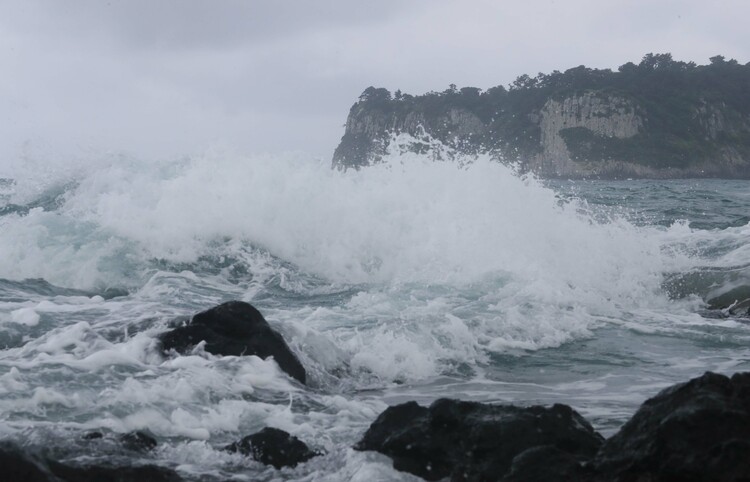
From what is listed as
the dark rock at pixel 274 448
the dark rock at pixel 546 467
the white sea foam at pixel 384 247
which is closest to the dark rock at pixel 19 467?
the dark rock at pixel 274 448

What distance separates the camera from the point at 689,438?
10.4 feet

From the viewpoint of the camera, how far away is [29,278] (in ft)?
34.8

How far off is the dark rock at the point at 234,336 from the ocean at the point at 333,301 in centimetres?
15

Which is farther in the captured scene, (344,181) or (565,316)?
(344,181)

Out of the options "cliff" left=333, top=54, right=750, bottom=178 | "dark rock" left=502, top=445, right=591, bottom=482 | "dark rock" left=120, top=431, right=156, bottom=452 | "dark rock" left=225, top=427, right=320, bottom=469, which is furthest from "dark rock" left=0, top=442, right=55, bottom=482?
"cliff" left=333, top=54, right=750, bottom=178

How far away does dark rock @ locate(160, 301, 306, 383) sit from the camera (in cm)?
605

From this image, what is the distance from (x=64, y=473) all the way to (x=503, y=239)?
30.5 ft

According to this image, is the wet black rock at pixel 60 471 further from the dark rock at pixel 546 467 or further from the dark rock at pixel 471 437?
the dark rock at pixel 546 467

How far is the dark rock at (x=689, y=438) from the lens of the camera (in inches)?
119

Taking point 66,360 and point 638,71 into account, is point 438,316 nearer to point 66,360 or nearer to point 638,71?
point 66,360

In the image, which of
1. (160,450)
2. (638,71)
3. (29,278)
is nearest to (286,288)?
(29,278)

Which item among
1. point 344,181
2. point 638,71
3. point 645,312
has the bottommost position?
point 645,312

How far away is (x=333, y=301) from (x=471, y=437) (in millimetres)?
6239

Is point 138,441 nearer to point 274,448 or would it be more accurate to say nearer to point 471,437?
point 274,448
